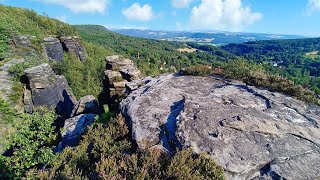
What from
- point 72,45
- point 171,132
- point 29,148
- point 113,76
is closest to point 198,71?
point 171,132

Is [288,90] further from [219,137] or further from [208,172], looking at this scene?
[208,172]

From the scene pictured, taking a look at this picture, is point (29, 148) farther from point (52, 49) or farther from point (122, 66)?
point (52, 49)

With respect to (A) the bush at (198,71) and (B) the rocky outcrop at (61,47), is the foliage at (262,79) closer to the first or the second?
(A) the bush at (198,71)

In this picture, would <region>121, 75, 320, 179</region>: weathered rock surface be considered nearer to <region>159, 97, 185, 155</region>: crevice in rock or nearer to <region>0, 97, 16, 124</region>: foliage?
<region>159, 97, 185, 155</region>: crevice in rock

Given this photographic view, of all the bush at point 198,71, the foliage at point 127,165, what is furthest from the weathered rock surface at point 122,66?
the foliage at point 127,165

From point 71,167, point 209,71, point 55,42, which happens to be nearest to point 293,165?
point 71,167
